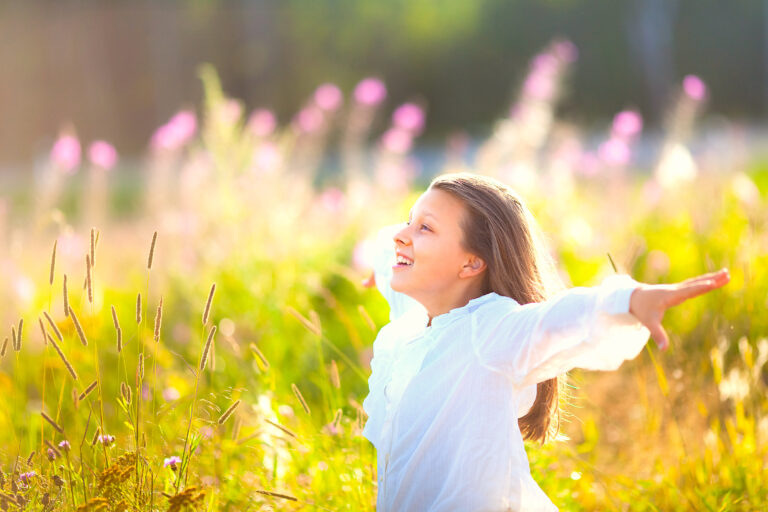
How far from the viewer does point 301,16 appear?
63.2 ft

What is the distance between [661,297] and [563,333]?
0.20m

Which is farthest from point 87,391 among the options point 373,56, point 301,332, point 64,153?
point 373,56

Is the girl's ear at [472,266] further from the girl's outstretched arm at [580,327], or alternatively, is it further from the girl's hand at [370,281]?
the girl's hand at [370,281]

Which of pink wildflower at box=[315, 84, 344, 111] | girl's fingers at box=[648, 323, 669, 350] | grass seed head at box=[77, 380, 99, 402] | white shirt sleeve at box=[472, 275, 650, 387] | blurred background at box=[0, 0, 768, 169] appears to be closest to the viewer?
girl's fingers at box=[648, 323, 669, 350]

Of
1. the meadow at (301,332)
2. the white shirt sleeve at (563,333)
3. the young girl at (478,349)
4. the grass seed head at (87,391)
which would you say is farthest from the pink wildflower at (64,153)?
the white shirt sleeve at (563,333)

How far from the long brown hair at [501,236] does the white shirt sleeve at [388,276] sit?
1.10ft

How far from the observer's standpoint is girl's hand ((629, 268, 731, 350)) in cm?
150

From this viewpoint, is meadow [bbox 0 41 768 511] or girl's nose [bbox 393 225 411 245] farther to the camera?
meadow [bbox 0 41 768 511]

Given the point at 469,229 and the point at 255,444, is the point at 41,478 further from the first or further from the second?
the point at 469,229

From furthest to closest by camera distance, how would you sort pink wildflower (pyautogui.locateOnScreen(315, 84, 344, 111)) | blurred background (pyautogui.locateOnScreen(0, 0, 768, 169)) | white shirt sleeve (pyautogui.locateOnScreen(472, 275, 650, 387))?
blurred background (pyautogui.locateOnScreen(0, 0, 768, 169)), pink wildflower (pyautogui.locateOnScreen(315, 84, 344, 111)), white shirt sleeve (pyautogui.locateOnScreen(472, 275, 650, 387))

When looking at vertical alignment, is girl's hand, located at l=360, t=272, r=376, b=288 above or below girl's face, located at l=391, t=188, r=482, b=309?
below

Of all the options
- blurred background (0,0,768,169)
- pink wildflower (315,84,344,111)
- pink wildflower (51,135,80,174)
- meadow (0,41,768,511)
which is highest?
blurred background (0,0,768,169)

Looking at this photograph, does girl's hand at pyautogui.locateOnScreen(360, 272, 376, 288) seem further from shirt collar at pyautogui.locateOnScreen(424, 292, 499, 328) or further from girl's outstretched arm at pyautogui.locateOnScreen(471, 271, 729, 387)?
girl's outstretched arm at pyautogui.locateOnScreen(471, 271, 729, 387)

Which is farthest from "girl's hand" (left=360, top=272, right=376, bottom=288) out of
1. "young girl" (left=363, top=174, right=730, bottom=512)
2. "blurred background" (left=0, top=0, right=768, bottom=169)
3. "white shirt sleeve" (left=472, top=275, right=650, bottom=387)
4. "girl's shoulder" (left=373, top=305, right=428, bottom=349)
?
"blurred background" (left=0, top=0, right=768, bottom=169)
